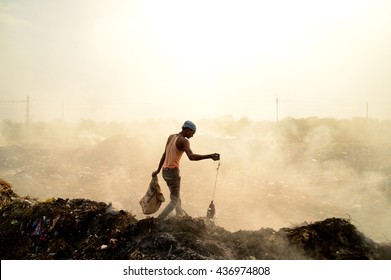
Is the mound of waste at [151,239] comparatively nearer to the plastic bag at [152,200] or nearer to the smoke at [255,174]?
the plastic bag at [152,200]

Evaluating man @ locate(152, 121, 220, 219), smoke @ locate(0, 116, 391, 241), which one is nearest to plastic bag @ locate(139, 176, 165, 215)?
man @ locate(152, 121, 220, 219)

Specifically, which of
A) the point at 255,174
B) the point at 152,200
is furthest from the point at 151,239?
the point at 255,174

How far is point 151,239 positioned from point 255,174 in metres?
11.6

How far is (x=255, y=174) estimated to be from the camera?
15.0 meters

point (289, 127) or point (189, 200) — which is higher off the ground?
point (289, 127)

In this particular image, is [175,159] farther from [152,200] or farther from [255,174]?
[255,174]

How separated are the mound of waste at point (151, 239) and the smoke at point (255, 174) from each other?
17.4 ft

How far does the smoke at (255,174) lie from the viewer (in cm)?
1069

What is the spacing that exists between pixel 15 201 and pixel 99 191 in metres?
8.02

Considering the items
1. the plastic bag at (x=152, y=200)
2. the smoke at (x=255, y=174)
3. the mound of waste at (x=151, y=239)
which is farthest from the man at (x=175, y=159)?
the smoke at (x=255, y=174)

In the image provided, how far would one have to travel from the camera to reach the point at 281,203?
1152 centimetres

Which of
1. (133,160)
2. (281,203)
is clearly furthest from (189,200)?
(133,160)
